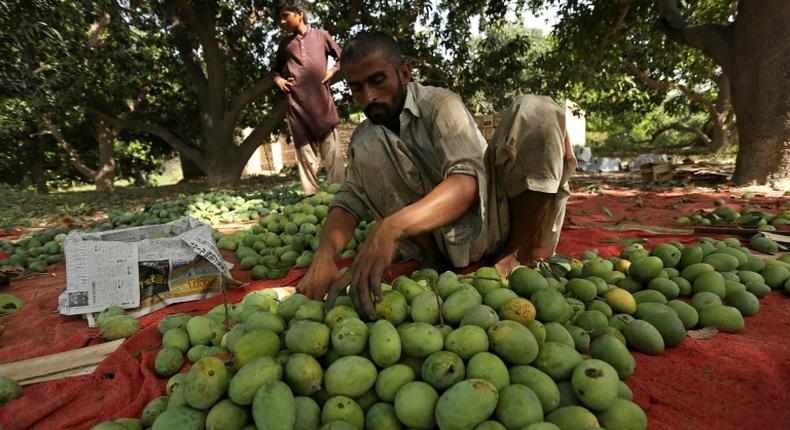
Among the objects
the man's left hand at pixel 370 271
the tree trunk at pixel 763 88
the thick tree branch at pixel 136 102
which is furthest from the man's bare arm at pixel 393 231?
the thick tree branch at pixel 136 102

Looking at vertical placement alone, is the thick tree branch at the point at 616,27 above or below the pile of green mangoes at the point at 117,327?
above

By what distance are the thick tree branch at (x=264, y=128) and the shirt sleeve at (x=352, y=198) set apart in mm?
7962

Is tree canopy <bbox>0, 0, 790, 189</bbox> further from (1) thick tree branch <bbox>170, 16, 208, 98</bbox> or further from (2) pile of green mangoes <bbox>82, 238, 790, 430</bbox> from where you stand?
(2) pile of green mangoes <bbox>82, 238, 790, 430</bbox>

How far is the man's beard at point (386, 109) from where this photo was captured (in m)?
2.05

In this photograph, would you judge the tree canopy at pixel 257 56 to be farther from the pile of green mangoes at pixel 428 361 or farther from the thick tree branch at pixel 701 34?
the pile of green mangoes at pixel 428 361

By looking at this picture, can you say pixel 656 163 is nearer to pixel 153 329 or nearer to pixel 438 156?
pixel 438 156

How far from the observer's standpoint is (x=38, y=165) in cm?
1783

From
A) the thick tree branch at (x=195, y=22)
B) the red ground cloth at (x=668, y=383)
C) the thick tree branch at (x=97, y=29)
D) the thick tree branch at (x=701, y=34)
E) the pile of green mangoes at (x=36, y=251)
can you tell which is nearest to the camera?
the red ground cloth at (x=668, y=383)

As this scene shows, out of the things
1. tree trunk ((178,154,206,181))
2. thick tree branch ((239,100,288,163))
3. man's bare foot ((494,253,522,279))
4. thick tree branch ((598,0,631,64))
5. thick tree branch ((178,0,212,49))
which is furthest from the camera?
tree trunk ((178,154,206,181))

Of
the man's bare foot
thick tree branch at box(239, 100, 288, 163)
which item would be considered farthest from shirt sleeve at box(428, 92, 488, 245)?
thick tree branch at box(239, 100, 288, 163)

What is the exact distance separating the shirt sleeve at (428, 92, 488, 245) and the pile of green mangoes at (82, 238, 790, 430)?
0.34m

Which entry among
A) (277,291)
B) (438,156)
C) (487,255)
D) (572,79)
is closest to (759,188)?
(572,79)

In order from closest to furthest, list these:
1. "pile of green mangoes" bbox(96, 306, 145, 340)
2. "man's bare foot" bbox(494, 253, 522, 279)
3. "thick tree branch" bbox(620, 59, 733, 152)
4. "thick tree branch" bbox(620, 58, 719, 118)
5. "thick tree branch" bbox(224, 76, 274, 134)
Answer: "pile of green mangoes" bbox(96, 306, 145, 340) → "man's bare foot" bbox(494, 253, 522, 279) → "thick tree branch" bbox(224, 76, 274, 134) → "thick tree branch" bbox(620, 58, 719, 118) → "thick tree branch" bbox(620, 59, 733, 152)

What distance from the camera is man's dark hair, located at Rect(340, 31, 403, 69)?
6.26 feet
